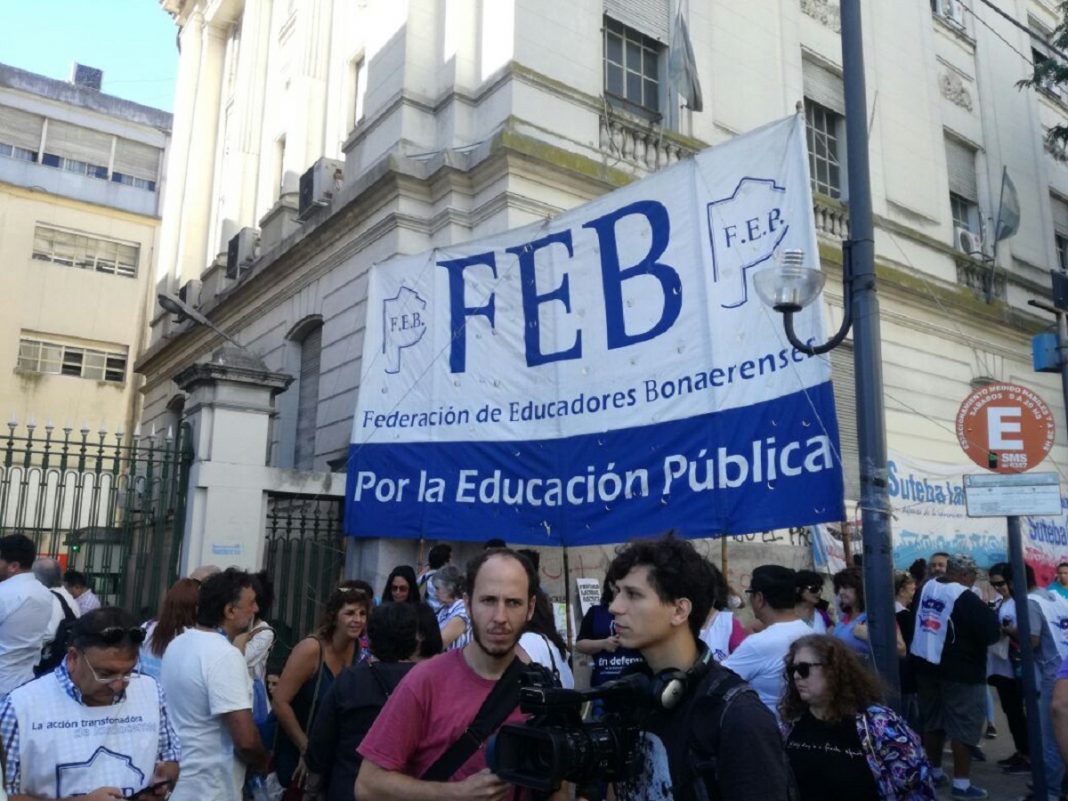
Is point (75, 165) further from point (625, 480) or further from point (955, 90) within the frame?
point (625, 480)

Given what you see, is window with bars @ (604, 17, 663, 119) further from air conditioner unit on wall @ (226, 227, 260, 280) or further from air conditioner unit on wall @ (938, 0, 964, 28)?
air conditioner unit on wall @ (938, 0, 964, 28)

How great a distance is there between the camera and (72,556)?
35.7ft

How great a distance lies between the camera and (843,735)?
12.0 feet

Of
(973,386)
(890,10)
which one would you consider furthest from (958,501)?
(890,10)

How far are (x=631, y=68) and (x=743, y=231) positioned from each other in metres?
8.25

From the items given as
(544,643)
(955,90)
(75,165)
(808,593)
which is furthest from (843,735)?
(75,165)

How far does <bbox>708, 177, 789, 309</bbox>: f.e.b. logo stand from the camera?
624 cm

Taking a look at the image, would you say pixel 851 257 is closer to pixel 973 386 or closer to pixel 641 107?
pixel 641 107

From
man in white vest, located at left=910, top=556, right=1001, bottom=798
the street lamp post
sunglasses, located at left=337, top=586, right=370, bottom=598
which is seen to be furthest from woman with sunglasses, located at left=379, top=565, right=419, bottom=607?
man in white vest, located at left=910, top=556, right=1001, bottom=798

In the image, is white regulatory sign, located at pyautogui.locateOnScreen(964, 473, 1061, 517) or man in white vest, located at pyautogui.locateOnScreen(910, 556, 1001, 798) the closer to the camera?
white regulatory sign, located at pyautogui.locateOnScreen(964, 473, 1061, 517)

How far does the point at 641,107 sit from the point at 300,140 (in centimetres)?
685

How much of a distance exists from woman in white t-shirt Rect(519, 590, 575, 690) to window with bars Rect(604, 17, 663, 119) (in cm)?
982

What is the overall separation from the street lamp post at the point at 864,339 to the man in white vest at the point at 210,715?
316cm

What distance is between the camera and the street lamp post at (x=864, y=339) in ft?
17.7
